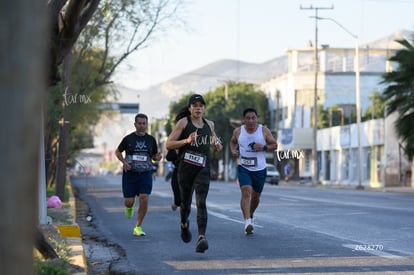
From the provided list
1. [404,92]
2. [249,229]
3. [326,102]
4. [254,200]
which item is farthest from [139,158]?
[326,102]

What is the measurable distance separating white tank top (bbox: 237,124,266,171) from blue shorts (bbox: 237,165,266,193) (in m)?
0.06

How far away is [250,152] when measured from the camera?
42.6 ft

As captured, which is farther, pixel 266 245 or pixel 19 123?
pixel 266 245

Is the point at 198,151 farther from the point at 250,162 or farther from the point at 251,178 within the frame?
the point at 251,178

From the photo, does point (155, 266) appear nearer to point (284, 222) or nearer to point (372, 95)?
point (284, 222)

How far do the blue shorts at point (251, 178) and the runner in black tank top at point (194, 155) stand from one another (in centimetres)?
249

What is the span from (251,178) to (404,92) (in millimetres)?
30725

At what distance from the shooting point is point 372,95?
291 feet

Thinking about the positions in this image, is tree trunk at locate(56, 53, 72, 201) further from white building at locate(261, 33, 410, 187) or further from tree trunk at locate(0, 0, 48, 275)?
white building at locate(261, 33, 410, 187)

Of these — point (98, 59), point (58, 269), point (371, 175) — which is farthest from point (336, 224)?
point (371, 175)

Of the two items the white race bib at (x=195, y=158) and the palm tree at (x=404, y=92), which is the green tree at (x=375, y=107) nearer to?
the palm tree at (x=404, y=92)

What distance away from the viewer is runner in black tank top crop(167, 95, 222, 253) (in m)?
10.2

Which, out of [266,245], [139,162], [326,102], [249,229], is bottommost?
[266,245]

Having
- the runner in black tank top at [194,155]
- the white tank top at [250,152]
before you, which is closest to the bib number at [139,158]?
the white tank top at [250,152]
